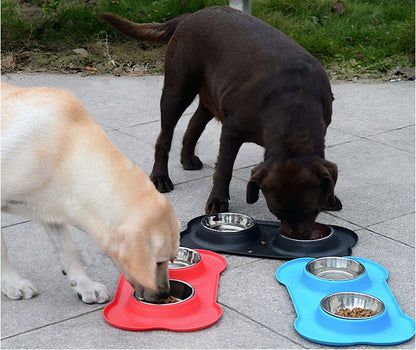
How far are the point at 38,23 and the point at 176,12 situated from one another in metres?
2.07

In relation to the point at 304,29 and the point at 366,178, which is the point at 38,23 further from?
the point at 366,178

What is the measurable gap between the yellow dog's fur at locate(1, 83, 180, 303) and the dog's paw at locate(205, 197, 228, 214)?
1.79 metres

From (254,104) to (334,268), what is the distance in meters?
1.32

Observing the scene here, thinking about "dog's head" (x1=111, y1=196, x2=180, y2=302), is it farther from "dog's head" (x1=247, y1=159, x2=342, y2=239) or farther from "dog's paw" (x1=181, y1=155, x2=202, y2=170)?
"dog's paw" (x1=181, y1=155, x2=202, y2=170)

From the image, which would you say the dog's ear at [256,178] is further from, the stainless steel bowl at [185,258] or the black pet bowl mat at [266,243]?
the stainless steel bowl at [185,258]

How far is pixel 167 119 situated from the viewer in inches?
244

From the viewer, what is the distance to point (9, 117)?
13.0 feet

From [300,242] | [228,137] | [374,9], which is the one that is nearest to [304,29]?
[374,9]

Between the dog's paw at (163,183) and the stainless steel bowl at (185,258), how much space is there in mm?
1367

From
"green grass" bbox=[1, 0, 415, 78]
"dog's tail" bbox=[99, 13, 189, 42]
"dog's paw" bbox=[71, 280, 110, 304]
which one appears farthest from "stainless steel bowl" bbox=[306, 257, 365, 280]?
"green grass" bbox=[1, 0, 415, 78]

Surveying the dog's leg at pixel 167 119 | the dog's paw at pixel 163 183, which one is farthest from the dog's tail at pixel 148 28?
the dog's paw at pixel 163 183

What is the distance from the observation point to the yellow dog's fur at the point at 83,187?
3.61 m

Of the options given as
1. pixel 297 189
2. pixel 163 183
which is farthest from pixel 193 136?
pixel 297 189

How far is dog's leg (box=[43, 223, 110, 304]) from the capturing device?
4.36 meters
